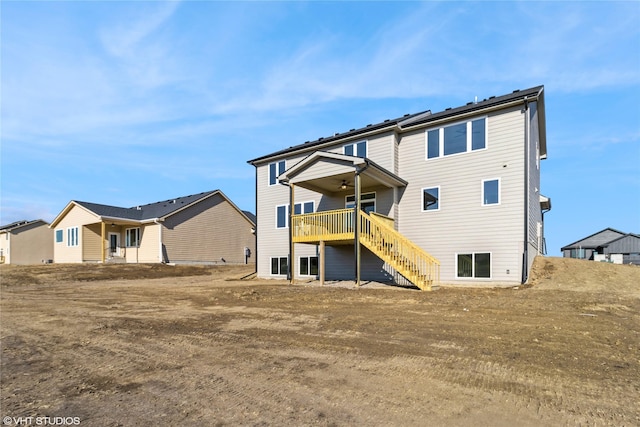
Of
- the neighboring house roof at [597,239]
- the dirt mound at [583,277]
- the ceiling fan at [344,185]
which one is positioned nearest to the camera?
the dirt mound at [583,277]

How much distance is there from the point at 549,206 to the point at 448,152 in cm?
1265

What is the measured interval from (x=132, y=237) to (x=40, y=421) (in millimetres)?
30644

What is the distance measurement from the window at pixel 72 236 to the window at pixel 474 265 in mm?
31194

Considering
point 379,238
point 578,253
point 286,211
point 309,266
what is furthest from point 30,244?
point 578,253

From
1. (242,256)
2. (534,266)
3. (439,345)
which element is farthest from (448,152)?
(242,256)

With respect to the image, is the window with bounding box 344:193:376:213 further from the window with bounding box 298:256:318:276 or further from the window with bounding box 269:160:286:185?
the window with bounding box 269:160:286:185

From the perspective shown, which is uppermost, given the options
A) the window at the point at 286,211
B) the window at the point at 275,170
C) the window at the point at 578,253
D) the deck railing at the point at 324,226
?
the window at the point at 275,170

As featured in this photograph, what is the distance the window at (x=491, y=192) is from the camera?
14508 mm

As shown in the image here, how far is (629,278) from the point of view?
14008 mm

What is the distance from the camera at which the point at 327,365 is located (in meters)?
4.75

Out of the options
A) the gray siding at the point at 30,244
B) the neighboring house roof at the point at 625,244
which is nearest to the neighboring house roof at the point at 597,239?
the neighboring house roof at the point at 625,244

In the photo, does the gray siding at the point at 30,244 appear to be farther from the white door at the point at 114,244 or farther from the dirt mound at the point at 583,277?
the dirt mound at the point at 583,277

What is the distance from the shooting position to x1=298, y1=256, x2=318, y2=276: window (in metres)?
19.7

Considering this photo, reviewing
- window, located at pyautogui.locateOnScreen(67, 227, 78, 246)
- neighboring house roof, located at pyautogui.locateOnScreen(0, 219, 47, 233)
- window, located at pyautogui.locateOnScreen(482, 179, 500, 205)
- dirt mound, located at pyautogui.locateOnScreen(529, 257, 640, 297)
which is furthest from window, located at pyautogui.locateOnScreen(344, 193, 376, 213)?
neighboring house roof, located at pyautogui.locateOnScreen(0, 219, 47, 233)
